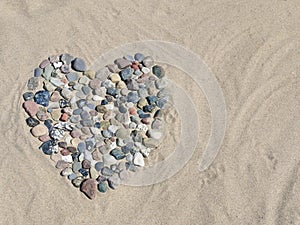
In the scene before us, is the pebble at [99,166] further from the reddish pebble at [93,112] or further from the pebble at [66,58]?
the pebble at [66,58]

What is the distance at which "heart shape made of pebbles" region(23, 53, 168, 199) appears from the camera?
4250 millimetres

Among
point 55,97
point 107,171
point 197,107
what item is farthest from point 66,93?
point 197,107

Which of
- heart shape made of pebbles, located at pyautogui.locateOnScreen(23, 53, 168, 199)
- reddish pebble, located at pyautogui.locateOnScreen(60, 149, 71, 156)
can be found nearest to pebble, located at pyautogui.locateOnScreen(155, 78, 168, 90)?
heart shape made of pebbles, located at pyautogui.locateOnScreen(23, 53, 168, 199)

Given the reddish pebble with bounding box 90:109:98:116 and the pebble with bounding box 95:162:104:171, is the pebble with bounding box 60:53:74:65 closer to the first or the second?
the reddish pebble with bounding box 90:109:98:116

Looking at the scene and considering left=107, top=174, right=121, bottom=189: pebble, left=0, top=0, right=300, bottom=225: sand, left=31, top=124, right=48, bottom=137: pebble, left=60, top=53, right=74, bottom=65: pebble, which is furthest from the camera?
left=60, top=53, right=74, bottom=65: pebble

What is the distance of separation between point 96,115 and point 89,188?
693 millimetres

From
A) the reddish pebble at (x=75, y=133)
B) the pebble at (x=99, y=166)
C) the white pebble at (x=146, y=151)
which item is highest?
the white pebble at (x=146, y=151)

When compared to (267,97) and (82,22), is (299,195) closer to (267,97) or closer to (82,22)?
(267,97)

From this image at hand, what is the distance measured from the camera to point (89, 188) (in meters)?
4.12

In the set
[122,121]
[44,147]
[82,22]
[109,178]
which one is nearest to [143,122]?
[122,121]

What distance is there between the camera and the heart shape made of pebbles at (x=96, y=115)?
4.25 meters

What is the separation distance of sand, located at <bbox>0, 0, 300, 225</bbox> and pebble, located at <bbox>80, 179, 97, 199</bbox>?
0.06 meters

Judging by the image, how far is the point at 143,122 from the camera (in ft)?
14.6

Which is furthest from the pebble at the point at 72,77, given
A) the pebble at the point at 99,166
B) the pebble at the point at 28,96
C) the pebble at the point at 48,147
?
the pebble at the point at 99,166
